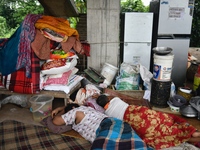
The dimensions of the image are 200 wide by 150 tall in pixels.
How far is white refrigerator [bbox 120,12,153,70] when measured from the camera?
149 inches

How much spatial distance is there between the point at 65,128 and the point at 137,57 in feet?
6.77

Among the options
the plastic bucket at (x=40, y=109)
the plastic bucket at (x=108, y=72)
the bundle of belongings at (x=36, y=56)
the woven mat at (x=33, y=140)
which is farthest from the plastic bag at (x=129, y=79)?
the woven mat at (x=33, y=140)

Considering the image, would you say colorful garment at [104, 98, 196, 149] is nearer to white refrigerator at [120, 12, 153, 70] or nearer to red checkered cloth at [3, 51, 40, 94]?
red checkered cloth at [3, 51, 40, 94]

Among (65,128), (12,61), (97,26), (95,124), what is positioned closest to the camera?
(95,124)

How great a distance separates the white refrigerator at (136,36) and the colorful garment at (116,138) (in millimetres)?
2041

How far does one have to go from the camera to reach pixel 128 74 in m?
3.50

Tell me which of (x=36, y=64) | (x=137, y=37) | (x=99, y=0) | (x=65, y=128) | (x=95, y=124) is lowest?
(x=65, y=128)

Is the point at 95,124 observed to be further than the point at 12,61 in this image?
No

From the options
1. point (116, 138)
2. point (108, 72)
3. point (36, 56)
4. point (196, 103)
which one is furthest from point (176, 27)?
point (116, 138)

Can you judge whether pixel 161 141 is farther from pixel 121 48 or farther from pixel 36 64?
pixel 121 48

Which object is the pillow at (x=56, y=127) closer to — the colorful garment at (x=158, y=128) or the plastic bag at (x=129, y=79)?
the colorful garment at (x=158, y=128)

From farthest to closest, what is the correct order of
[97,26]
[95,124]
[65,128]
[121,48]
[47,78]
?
[121,48] < [97,26] < [47,78] < [65,128] < [95,124]

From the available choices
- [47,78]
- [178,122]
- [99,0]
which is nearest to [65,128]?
[47,78]

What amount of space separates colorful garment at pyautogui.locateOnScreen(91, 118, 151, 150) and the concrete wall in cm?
193
